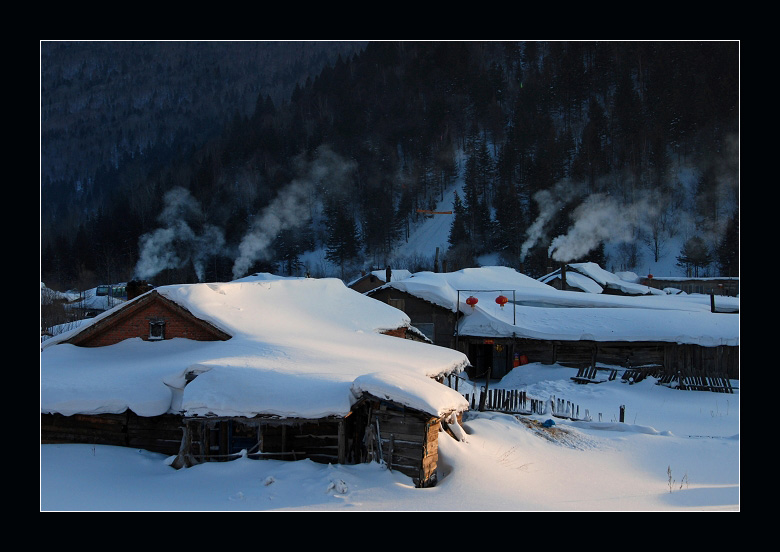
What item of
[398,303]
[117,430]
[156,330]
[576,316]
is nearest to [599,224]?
[576,316]

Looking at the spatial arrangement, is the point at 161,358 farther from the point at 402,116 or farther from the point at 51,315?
the point at 402,116

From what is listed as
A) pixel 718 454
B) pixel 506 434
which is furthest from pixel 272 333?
pixel 718 454

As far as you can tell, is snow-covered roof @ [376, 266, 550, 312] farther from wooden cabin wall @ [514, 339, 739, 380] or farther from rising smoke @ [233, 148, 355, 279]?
rising smoke @ [233, 148, 355, 279]

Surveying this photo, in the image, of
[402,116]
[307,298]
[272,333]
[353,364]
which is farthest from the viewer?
[402,116]

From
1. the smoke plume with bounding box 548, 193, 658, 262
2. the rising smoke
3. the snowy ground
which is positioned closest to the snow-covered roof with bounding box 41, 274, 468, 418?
the snowy ground

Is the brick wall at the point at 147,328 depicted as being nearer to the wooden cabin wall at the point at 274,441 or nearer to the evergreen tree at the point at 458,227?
the wooden cabin wall at the point at 274,441

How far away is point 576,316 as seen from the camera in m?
33.8

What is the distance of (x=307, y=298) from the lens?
25094mm

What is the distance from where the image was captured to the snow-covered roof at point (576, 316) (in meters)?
31.1

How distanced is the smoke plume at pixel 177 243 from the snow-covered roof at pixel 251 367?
42949 mm

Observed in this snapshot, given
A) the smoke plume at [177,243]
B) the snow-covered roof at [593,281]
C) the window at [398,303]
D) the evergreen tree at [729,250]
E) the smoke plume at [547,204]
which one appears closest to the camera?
the window at [398,303]

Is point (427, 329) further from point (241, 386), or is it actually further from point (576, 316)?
point (241, 386)

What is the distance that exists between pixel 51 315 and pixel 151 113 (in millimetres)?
92463

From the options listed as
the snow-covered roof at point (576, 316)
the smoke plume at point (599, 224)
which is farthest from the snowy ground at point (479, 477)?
the smoke plume at point (599, 224)
